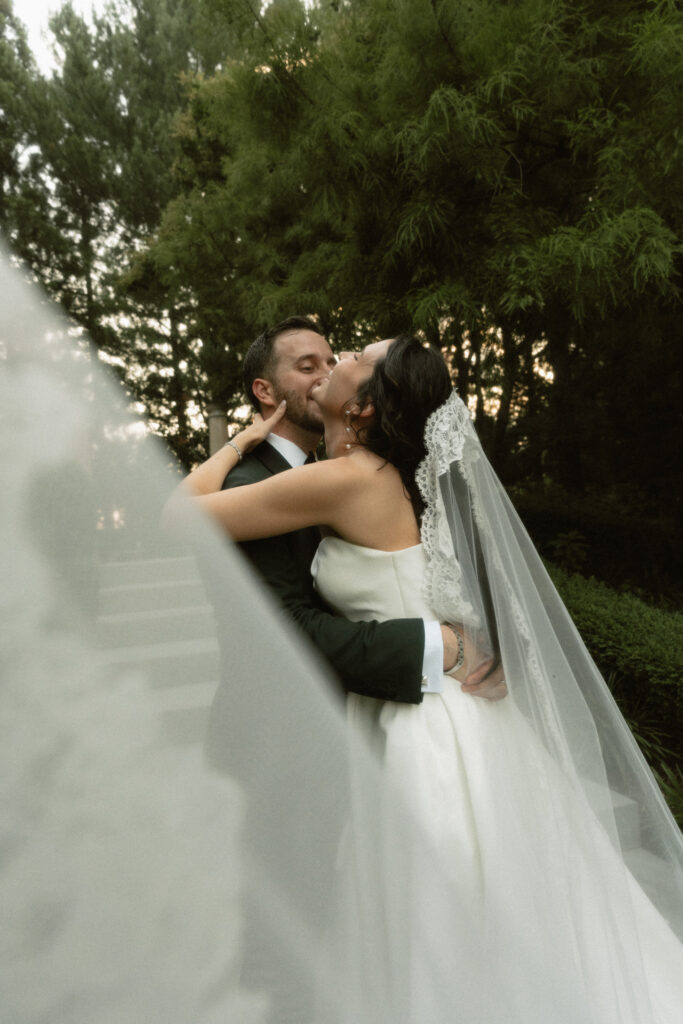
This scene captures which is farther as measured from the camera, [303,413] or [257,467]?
[303,413]

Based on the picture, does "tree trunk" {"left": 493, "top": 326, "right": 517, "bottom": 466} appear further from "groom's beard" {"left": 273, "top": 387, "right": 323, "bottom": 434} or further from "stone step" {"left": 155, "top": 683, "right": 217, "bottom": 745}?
"stone step" {"left": 155, "top": 683, "right": 217, "bottom": 745}

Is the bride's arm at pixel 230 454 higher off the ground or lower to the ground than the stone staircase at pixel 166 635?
higher

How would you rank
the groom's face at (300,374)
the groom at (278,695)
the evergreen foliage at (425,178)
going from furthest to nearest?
1. the evergreen foliage at (425,178)
2. the groom's face at (300,374)
3. the groom at (278,695)

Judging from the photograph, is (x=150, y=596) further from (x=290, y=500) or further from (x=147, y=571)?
(x=290, y=500)

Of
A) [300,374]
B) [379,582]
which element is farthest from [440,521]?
[300,374]

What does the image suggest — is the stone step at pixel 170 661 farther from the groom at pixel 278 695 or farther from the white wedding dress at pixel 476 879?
the white wedding dress at pixel 476 879

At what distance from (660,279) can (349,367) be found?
2957 millimetres

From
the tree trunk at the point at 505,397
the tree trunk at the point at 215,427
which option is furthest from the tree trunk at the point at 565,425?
the tree trunk at the point at 215,427

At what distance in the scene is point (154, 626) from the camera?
2.14ft

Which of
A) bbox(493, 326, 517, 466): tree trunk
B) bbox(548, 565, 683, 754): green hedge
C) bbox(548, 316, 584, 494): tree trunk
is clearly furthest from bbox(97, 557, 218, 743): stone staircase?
bbox(548, 316, 584, 494): tree trunk

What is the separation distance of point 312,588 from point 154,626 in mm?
986

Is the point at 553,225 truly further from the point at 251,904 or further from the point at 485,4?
the point at 251,904

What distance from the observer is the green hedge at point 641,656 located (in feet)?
10.8

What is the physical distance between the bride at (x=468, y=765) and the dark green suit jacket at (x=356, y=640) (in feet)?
0.22
